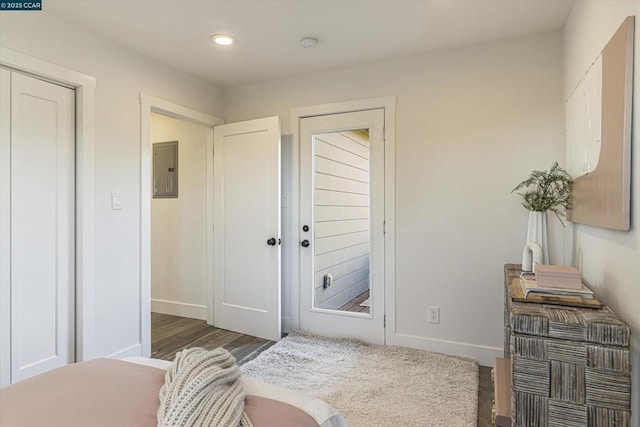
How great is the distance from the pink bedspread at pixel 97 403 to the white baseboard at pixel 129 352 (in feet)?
5.46

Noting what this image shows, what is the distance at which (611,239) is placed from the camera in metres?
1.44

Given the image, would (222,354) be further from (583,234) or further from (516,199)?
(516,199)

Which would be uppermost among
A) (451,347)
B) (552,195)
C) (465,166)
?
(465,166)

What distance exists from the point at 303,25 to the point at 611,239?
6.98ft

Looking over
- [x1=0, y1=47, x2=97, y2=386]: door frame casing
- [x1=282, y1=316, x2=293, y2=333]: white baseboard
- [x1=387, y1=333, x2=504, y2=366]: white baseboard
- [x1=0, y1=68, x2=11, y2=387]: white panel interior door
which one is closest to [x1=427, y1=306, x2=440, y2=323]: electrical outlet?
[x1=387, y1=333, x2=504, y2=366]: white baseboard

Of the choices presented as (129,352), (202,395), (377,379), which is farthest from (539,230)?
(129,352)

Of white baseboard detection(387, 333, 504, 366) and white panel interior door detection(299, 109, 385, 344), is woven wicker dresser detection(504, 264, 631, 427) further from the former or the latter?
white panel interior door detection(299, 109, 385, 344)

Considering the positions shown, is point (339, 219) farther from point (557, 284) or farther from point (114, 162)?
point (557, 284)

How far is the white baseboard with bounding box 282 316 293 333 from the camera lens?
11.6 ft

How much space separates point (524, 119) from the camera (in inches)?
106

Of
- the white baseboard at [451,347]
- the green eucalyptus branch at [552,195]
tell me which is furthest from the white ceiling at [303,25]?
the white baseboard at [451,347]

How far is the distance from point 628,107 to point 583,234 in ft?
2.98

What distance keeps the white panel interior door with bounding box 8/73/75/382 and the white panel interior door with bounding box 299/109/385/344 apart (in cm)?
181

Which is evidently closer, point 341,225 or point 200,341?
point 200,341
